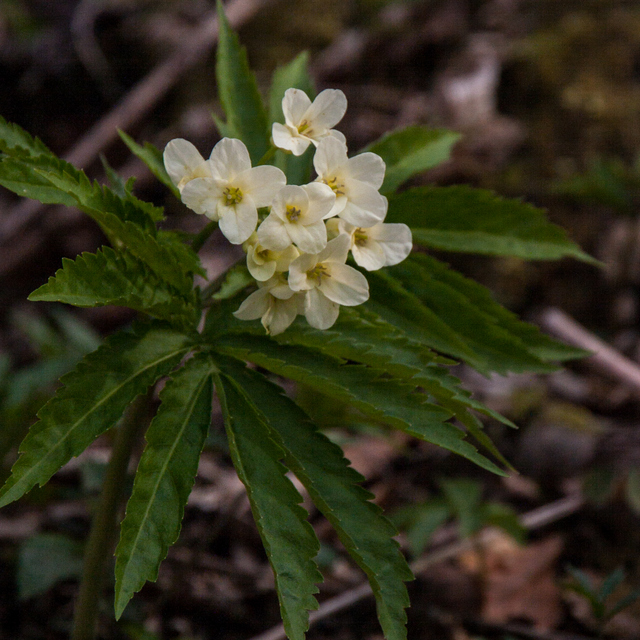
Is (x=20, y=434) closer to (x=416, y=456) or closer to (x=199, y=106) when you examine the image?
(x=416, y=456)

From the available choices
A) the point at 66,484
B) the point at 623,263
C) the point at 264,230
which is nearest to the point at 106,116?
the point at 66,484

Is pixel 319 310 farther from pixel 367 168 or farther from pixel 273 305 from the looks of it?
pixel 367 168

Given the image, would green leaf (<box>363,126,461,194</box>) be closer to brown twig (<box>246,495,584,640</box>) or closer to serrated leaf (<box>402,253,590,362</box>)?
serrated leaf (<box>402,253,590,362</box>)

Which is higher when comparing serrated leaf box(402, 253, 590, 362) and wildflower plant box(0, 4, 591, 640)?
wildflower plant box(0, 4, 591, 640)

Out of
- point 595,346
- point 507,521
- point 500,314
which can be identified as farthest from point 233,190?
point 595,346

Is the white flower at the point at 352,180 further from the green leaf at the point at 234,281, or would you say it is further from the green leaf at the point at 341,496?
the green leaf at the point at 341,496

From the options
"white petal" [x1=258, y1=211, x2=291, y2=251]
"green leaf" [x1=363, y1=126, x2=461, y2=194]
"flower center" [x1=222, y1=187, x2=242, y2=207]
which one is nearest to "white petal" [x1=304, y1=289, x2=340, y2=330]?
"white petal" [x1=258, y1=211, x2=291, y2=251]

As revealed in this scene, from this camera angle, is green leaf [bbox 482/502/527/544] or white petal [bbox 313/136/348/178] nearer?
white petal [bbox 313/136/348/178]
